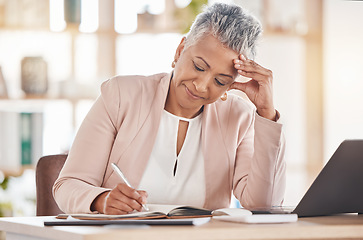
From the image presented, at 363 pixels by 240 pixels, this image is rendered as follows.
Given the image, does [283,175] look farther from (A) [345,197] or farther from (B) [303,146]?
(B) [303,146]

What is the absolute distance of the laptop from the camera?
4.21 feet

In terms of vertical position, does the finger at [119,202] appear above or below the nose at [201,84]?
below

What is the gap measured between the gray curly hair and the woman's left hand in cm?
4

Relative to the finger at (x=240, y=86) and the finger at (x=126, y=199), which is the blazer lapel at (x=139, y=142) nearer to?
the finger at (x=240, y=86)

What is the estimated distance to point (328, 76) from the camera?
13.1ft

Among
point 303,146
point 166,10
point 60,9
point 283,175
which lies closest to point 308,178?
point 303,146

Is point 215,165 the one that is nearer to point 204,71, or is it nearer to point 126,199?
point 204,71

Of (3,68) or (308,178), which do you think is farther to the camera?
(308,178)

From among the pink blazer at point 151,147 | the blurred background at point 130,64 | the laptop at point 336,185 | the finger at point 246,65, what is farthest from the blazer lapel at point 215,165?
the blurred background at point 130,64

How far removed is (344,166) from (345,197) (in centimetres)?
10

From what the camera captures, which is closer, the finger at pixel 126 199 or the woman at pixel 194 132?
the finger at pixel 126 199

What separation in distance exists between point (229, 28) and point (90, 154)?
0.53 m

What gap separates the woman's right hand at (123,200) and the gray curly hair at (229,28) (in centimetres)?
58

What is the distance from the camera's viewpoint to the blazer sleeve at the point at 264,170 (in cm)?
160
